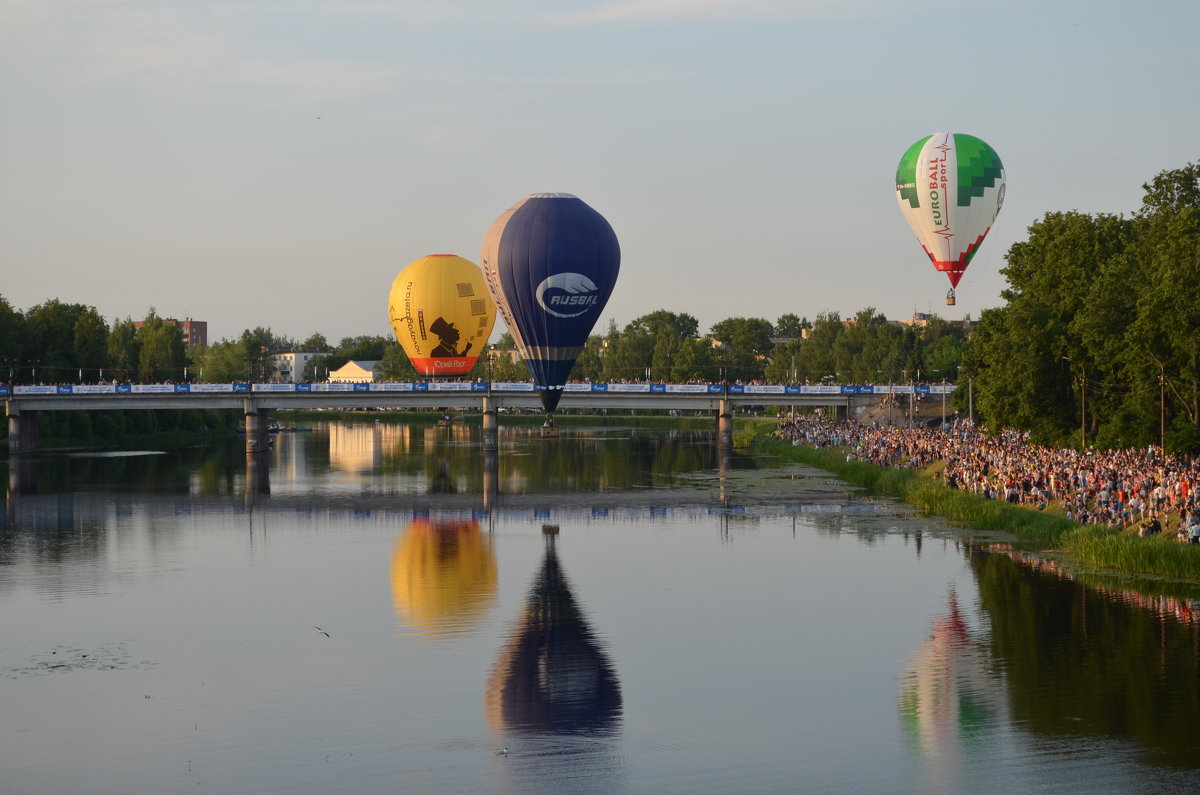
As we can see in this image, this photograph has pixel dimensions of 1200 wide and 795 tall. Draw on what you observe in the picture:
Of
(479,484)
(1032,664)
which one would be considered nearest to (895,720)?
(1032,664)

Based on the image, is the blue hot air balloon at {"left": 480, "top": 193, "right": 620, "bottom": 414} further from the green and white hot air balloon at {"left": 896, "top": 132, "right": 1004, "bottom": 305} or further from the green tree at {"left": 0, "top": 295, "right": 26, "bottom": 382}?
the green tree at {"left": 0, "top": 295, "right": 26, "bottom": 382}

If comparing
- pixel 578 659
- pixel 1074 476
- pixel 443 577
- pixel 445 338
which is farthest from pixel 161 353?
pixel 578 659

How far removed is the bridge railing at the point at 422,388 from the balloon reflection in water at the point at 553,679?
7073cm

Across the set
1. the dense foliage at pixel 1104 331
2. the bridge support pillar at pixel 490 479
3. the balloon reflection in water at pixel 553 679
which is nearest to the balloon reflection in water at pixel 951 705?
the balloon reflection in water at pixel 553 679

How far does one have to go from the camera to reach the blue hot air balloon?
73875mm

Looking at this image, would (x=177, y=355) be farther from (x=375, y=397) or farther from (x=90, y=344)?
(x=375, y=397)

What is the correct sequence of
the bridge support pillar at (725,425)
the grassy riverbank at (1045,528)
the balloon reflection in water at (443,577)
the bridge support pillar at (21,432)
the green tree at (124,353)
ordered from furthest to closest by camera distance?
the green tree at (124,353) → the bridge support pillar at (725,425) → the bridge support pillar at (21,432) → the grassy riverbank at (1045,528) → the balloon reflection in water at (443,577)

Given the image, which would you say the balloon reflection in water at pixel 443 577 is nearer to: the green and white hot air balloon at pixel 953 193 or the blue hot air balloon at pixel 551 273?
the blue hot air balloon at pixel 551 273

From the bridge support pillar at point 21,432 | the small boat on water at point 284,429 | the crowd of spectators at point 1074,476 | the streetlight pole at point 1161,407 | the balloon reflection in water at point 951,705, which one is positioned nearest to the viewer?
the balloon reflection in water at point 951,705

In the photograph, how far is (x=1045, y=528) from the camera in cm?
4891

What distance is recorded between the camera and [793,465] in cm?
9338

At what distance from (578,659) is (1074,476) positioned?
82.7 ft

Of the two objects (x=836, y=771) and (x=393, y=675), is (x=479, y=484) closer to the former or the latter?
(x=393, y=675)

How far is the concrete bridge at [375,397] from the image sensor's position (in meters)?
107
